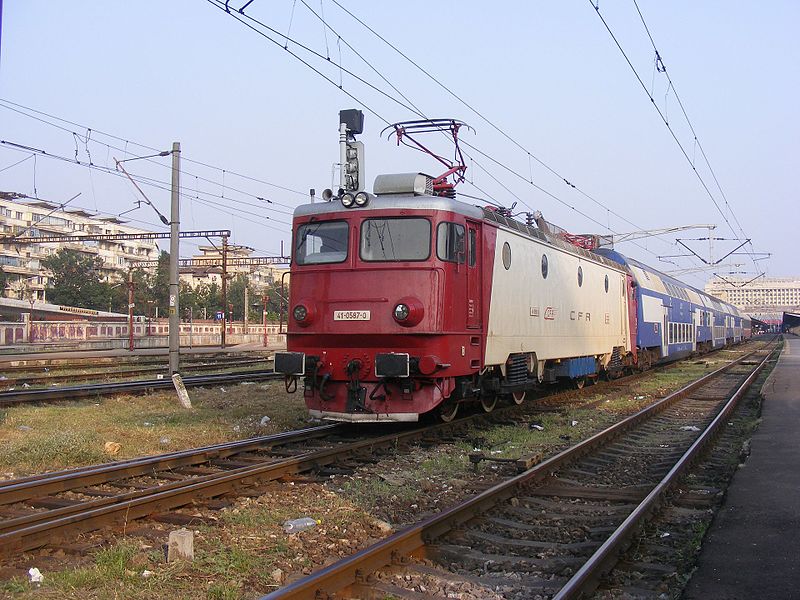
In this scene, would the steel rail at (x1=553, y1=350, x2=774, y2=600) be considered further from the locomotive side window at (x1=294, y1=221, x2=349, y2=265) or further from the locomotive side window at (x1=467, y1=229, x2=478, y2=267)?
the locomotive side window at (x1=294, y1=221, x2=349, y2=265)

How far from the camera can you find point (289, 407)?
14141 mm

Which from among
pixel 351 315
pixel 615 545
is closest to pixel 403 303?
pixel 351 315

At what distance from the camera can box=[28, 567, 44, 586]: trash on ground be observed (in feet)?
16.1

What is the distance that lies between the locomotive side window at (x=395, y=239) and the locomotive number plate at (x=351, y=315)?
30.3 inches

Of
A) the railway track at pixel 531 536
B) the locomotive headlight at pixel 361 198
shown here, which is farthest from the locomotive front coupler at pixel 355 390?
the railway track at pixel 531 536

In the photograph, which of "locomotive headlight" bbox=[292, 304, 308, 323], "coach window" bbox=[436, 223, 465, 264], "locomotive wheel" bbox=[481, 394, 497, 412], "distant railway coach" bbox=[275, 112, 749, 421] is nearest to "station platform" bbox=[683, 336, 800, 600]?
"distant railway coach" bbox=[275, 112, 749, 421]

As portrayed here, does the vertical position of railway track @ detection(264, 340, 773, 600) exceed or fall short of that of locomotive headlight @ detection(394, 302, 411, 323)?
it falls short

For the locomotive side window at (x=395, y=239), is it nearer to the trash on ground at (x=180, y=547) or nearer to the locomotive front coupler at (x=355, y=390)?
the locomotive front coupler at (x=355, y=390)

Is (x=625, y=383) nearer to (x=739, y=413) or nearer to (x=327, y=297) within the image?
(x=739, y=413)

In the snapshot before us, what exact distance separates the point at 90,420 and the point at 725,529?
32.4 feet

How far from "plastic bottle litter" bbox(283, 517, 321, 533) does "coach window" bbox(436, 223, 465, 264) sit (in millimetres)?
4765

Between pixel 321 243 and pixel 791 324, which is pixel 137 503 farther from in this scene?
pixel 791 324

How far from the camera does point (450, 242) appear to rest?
10328 millimetres

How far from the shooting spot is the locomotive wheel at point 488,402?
41.8 ft
